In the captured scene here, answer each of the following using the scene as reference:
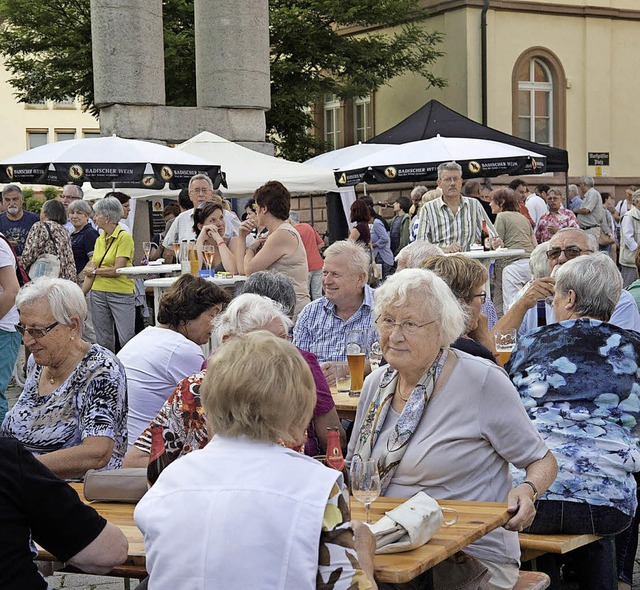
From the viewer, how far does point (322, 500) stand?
102 inches

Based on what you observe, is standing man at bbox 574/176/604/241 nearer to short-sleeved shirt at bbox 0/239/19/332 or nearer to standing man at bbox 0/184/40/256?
standing man at bbox 0/184/40/256

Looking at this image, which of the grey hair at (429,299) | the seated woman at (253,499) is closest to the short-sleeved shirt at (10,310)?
the grey hair at (429,299)

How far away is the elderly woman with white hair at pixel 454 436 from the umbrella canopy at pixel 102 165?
9.74 metres

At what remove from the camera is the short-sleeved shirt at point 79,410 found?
4504 mm

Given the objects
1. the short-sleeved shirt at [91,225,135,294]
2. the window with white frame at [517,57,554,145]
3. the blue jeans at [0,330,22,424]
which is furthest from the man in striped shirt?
the window with white frame at [517,57,554,145]

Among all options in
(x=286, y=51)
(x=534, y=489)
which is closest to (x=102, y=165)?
(x=534, y=489)

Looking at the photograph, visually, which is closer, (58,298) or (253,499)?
(253,499)

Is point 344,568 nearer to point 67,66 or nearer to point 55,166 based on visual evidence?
point 55,166

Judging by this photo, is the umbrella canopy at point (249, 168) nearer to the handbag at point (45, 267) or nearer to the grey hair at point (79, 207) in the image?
the grey hair at point (79, 207)

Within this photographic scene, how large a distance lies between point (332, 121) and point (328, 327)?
2606 centimetres

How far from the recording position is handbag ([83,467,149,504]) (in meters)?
3.84

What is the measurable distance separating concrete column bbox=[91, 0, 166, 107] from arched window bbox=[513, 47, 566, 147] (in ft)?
40.6

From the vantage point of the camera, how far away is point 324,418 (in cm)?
448

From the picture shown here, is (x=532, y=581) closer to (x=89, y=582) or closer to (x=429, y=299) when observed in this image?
(x=429, y=299)
